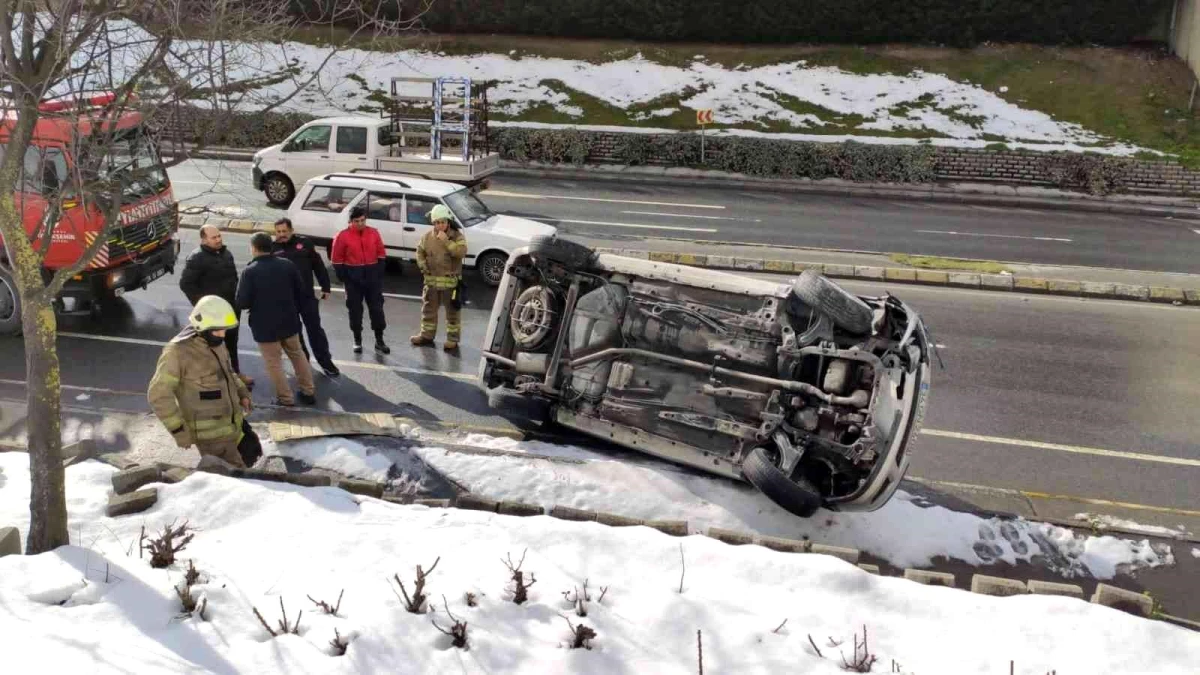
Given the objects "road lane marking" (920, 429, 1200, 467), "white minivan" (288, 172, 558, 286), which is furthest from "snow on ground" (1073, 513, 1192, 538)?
"white minivan" (288, 172, 558, 286)

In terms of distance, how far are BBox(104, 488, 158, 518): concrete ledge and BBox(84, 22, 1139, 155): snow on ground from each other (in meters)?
21.3

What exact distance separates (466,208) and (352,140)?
611cm

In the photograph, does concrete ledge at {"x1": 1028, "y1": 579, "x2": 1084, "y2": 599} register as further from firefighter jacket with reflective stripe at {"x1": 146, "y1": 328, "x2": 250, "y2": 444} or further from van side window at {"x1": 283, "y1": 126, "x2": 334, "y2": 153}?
van side window at {"x1": 283, "y1": 126, "x2": 334, "y2": 153}

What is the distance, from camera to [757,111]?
27.8m

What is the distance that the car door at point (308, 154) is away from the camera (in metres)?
19.1

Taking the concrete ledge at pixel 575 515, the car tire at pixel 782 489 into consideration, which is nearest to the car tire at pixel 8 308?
the concrete ledge at pixel 575 515

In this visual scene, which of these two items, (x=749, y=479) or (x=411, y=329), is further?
(x=411, y=329)

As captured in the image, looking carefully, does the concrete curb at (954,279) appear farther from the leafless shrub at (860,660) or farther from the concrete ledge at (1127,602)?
the leafless shrub at (860,660)

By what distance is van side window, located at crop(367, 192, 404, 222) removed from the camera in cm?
1391

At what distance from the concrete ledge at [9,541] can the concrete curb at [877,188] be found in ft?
60.0

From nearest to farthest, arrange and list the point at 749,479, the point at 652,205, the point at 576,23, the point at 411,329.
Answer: the point at 749,479 → the point at 411,329 → the point at 652,205 → the point at 576,23

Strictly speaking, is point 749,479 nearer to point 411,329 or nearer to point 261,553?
point 261,553

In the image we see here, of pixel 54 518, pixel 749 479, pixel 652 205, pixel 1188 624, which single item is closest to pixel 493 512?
pixel 749 479

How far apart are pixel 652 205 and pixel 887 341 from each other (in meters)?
14.5
